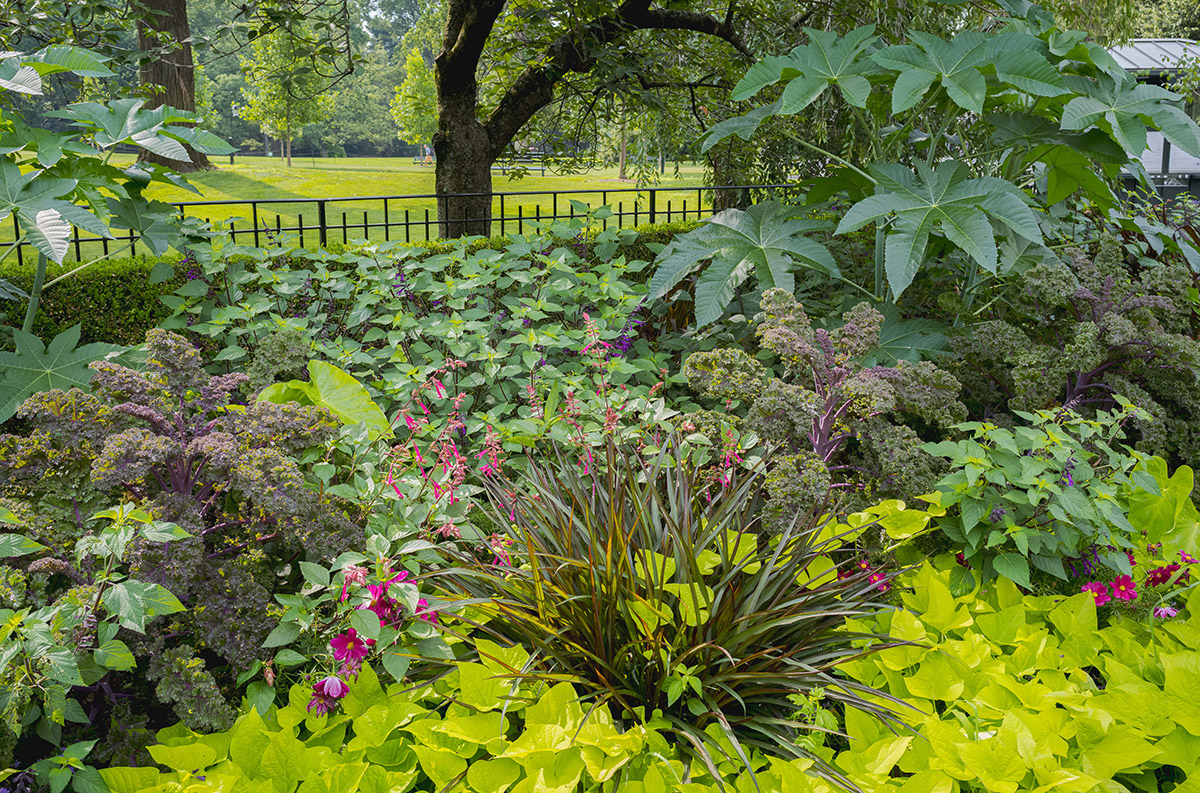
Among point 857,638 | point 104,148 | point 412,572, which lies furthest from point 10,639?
point 857,638

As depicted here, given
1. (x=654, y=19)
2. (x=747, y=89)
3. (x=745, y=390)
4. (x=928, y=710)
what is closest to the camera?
(x=928, y=710)

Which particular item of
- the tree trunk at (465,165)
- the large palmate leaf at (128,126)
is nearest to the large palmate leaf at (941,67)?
the large palmate leaf at (128,126)

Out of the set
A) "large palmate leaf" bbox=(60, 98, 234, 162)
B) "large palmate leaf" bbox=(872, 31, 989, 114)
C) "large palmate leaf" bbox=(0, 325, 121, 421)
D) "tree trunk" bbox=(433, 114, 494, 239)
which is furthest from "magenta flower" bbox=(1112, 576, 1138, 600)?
"tree trunk" bbox=(433, 114, 494, 239)

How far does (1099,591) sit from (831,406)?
0.86 meters

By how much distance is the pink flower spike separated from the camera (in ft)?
5.42

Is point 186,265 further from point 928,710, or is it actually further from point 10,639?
point 928,710

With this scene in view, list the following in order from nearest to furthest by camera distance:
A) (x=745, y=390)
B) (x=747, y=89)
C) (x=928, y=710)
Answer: (x=928, y=710), (x=745, y=390), (x=747, y=89)

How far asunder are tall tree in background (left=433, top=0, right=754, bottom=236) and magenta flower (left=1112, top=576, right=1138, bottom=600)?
440 centimetres

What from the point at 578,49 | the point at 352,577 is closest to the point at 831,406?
the point at 352,577

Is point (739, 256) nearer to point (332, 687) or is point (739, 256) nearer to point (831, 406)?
point (831, 406)

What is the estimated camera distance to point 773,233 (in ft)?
10.3

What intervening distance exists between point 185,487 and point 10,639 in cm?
52

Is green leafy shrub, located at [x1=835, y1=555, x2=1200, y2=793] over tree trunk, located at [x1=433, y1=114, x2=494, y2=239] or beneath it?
beneath

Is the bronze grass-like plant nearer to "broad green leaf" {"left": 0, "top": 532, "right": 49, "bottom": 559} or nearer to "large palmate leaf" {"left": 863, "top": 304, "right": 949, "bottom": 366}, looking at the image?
"broad green leaf" {"left": 0, "top": 532, "right": 49, "bottom": 559}
